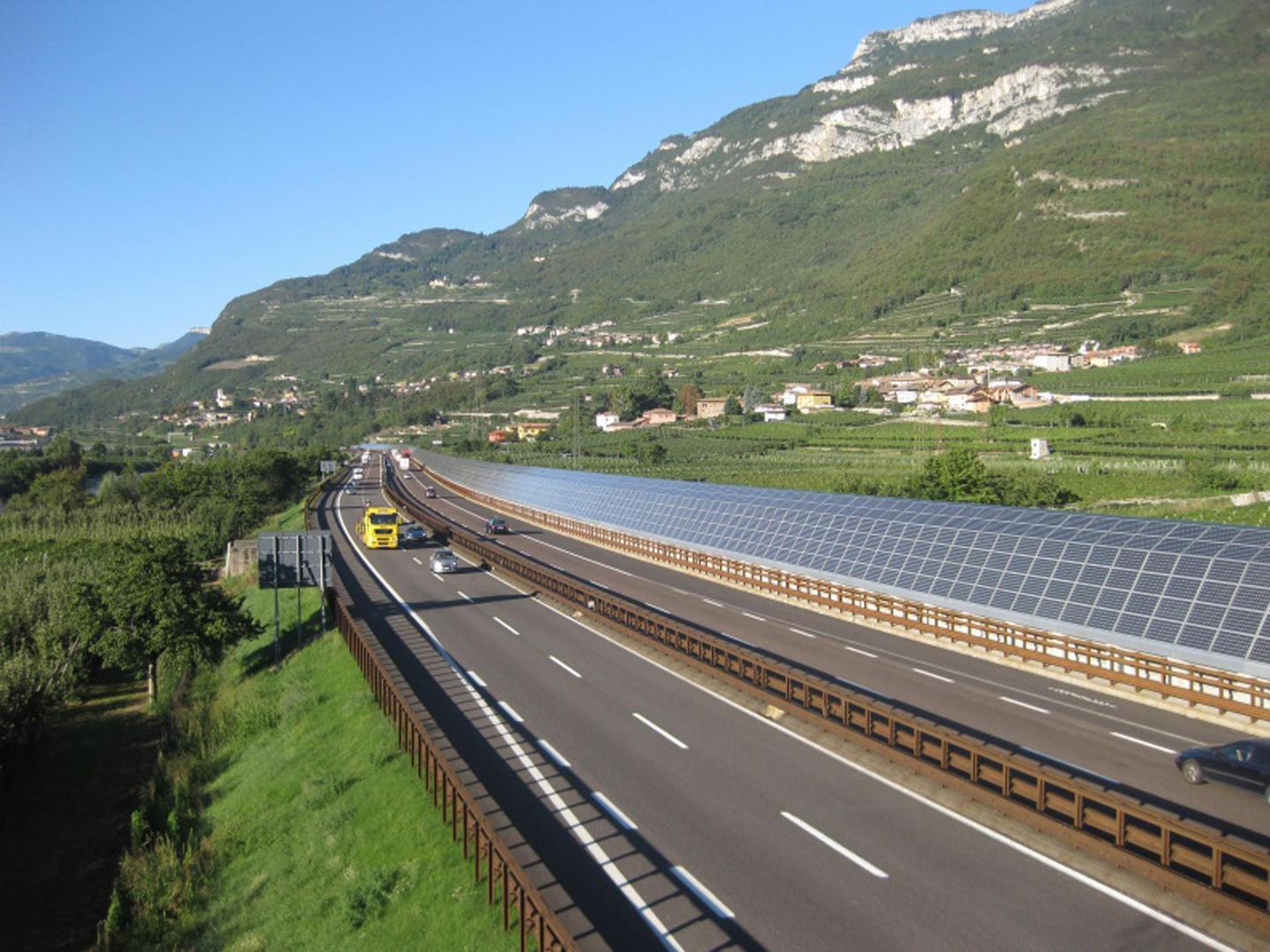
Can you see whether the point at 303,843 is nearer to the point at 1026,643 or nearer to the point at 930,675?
the point at 930,675

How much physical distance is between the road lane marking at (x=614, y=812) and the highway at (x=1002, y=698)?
26.4 ft

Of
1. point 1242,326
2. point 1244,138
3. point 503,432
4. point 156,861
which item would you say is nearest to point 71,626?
point 156,861

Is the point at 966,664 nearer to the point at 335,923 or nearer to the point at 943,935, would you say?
the point at 943,935

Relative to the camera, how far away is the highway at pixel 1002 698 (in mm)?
15773

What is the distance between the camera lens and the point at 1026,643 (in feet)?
82.2

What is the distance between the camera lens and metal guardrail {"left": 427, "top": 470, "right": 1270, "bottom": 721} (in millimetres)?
19891

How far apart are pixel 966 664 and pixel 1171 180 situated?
179 metres

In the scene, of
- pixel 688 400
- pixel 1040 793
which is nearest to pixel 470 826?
pixel 1040 793

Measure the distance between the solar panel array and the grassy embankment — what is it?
1690cm

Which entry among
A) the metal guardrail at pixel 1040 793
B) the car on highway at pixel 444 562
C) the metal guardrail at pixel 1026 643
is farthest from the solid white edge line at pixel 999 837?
the car on highway at pixel 444 562

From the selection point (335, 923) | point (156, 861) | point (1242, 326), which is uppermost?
point (1242, 326)

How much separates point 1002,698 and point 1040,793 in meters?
7.97

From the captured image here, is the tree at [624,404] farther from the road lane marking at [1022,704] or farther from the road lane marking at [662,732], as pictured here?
the road lane marking at [662,732]

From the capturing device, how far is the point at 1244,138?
173125 millimetres
